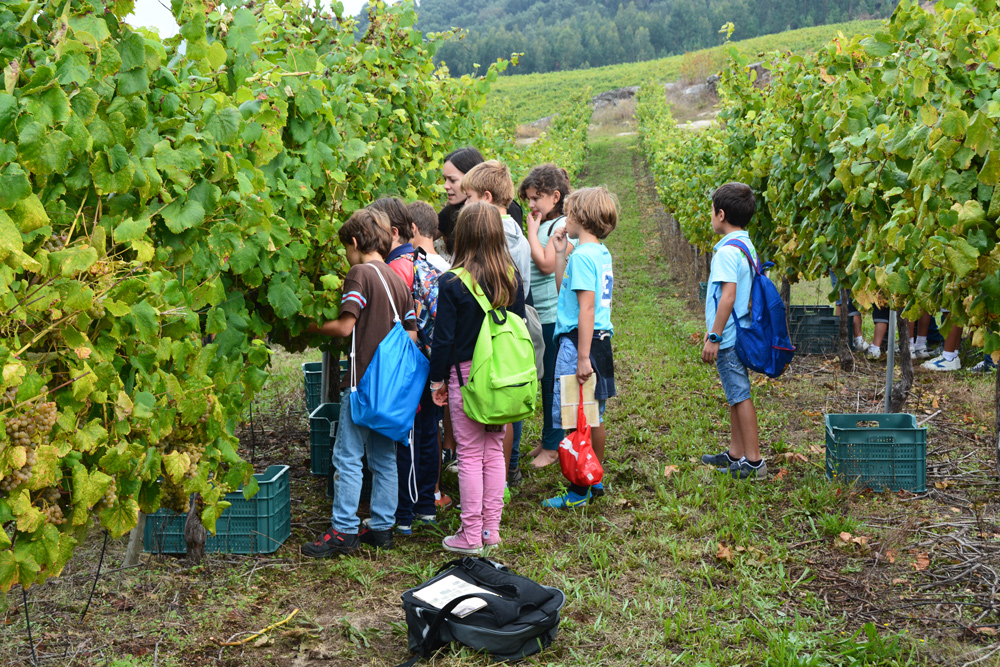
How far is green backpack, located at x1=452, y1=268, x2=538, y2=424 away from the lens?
3512 millimetres

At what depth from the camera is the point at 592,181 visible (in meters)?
28.5

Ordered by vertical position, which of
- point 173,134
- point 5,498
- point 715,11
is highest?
point 715,11

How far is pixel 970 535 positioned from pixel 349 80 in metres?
3.97

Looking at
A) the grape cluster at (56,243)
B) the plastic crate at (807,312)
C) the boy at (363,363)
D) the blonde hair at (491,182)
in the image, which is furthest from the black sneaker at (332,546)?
the plastic crate at (807,312)

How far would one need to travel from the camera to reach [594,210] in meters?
4.16

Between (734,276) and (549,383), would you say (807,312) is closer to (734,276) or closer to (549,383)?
(734,276)

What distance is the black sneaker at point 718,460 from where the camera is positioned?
4719mm

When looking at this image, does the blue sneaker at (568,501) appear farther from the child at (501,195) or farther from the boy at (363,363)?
the boy at (363,363)

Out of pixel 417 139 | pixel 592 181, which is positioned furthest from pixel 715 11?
pixel 417 139

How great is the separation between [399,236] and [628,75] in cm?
6666

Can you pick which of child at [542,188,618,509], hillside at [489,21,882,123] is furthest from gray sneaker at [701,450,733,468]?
hillside at [489,21,882,123]

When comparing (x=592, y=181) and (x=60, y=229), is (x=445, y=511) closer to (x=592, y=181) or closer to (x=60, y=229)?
(x=60, y=229)

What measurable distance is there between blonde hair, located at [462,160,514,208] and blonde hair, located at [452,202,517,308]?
48cm

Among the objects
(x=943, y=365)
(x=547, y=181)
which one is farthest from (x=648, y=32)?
(x=547, y=181)
